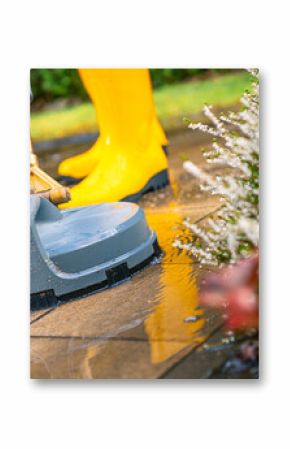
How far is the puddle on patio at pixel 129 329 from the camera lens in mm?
1988

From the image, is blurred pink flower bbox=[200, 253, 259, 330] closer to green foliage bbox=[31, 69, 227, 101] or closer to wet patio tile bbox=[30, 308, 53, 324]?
wet patio tile bbox=[30, 308, 53, 324]

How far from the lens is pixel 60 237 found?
220cm

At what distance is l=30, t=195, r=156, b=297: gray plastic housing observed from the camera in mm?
2135

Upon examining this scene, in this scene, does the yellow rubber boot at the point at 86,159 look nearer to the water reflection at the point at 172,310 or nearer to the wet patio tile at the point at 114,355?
the water reflection at the point at 172,310

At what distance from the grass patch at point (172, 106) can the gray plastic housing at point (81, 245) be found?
0.92 feet

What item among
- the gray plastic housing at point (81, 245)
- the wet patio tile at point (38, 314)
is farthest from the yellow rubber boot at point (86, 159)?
the wet patio tile at point (38, 314)

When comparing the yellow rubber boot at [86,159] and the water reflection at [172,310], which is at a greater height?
the yellow rubber boot at [86,159]

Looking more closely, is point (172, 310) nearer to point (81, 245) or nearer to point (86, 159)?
point (81, 245)

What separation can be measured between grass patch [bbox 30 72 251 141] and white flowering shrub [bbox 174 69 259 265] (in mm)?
94

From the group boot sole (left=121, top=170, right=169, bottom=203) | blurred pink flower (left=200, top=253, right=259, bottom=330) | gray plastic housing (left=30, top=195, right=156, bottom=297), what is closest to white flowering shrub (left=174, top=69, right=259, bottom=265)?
blurred pink flower (left=200, top=253, right=259, bottom=330)

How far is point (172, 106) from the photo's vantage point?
2.59 m

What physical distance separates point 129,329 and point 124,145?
2.62 feet
